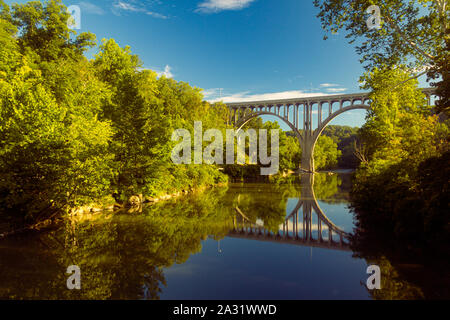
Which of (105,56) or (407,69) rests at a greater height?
(105,56)

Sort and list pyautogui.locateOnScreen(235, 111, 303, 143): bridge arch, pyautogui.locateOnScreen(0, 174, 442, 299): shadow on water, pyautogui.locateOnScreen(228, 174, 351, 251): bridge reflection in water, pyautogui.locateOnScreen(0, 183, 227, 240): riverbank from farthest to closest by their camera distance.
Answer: pyautogui.locateOnScreen(235, 111, 303, 143): bridge arch, pyautogui.locateOnScreen(0, 183, 227, 240): riverbank, pyautogui.locateOnScreen(228, 174, 351, 251): bridge reflection in water, pyautogui.locateOnScreen(0, 174, 442, 299): shadow on water

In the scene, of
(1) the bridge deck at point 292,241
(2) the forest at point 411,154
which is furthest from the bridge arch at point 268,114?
(1) the bridge deck at point 292,241

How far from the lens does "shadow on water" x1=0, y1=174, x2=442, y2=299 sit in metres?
5.17

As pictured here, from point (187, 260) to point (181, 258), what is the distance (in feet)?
0.69

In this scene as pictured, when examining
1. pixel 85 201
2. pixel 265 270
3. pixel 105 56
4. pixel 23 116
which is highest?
pixel 105 56

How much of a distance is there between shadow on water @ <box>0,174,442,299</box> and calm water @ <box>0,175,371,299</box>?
20 millimetres

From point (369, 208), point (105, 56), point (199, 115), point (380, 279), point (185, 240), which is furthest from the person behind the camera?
point (199, 115)

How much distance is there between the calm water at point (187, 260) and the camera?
5.20m

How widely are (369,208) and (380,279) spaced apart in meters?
8.74

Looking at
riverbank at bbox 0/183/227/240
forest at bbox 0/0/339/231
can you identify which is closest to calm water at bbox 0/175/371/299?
riverbank at bbox 0/183/227/240

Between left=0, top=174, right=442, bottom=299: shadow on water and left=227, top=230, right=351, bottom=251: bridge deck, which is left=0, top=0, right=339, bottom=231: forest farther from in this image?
left=227, top=230, right=351, bottom=251: bridge deck

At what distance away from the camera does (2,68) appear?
1401 centimetres
